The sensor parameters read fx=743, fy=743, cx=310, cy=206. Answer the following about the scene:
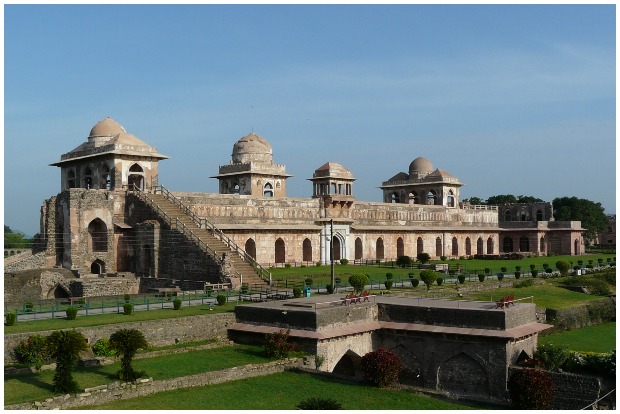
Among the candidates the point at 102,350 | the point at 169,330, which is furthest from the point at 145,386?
the point at 169,330

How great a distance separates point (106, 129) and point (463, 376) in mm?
34630

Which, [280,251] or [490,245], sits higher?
[280,251]

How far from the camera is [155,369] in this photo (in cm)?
2212

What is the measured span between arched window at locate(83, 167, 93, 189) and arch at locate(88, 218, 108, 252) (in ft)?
21.3

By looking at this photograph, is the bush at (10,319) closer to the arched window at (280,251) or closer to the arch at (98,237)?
the arch at (98,237)

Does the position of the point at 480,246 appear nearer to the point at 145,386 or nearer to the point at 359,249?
the point at 359,249

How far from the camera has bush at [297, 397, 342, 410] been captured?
19.1m

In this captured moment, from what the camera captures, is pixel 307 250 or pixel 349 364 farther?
pixel 307 250

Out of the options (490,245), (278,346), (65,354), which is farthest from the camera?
(490,245)

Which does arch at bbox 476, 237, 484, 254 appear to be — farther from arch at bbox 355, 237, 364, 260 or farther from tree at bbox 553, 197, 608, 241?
tree at bbox 553, 197, 608, 241

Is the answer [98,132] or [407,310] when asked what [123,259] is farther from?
[407,310]

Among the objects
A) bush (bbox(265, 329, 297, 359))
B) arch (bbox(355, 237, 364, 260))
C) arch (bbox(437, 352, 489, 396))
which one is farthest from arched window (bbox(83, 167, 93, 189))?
arch (bbox(437, 352, 489, 396))

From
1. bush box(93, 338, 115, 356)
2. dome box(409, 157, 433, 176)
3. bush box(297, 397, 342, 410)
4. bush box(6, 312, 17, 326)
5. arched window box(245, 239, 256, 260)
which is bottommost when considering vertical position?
bush box(297, 397, 342, 410)

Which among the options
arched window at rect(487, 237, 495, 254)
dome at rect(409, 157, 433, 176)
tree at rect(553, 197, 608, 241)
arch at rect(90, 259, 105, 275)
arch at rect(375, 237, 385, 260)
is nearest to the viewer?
arch at rect(90, 259, 105, 275)
